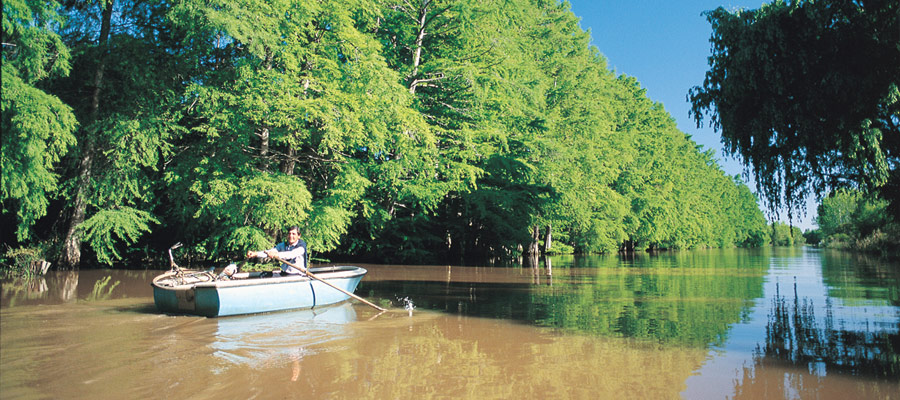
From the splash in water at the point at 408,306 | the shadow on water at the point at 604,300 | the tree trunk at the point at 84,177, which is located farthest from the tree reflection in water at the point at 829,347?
the tree trunk at the point at 84,177

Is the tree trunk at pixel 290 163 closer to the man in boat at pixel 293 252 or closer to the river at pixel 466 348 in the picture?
the river at pixel 466 348

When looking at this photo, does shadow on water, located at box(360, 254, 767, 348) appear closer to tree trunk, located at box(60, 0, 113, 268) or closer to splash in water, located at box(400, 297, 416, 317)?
splash in water, located at box(400, 297, 416, 317)

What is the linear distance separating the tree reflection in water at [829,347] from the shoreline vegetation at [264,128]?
6.20m

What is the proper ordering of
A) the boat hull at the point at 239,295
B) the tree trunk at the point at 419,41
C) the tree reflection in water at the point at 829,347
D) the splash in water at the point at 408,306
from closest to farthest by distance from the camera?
the tree reflection in water at the point at 829,347
the boat hull at the point at 239,295
the splash in water at the point at 408,306
the tree trunk at the point at 419,41

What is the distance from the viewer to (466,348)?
23.6 feet

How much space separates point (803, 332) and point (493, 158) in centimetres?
1774

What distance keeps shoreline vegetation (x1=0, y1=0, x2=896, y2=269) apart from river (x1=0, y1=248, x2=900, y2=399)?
4925mm

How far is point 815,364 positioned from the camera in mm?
6262

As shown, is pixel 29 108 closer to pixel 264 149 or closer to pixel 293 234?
pixel 264 149

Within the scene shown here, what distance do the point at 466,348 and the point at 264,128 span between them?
1299 centimetres

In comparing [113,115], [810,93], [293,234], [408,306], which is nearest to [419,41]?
[113,115]

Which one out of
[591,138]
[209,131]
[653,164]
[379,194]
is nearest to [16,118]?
[209,131]

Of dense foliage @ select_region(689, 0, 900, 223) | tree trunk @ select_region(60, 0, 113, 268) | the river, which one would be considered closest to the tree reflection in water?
the river

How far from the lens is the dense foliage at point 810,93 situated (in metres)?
9.24
